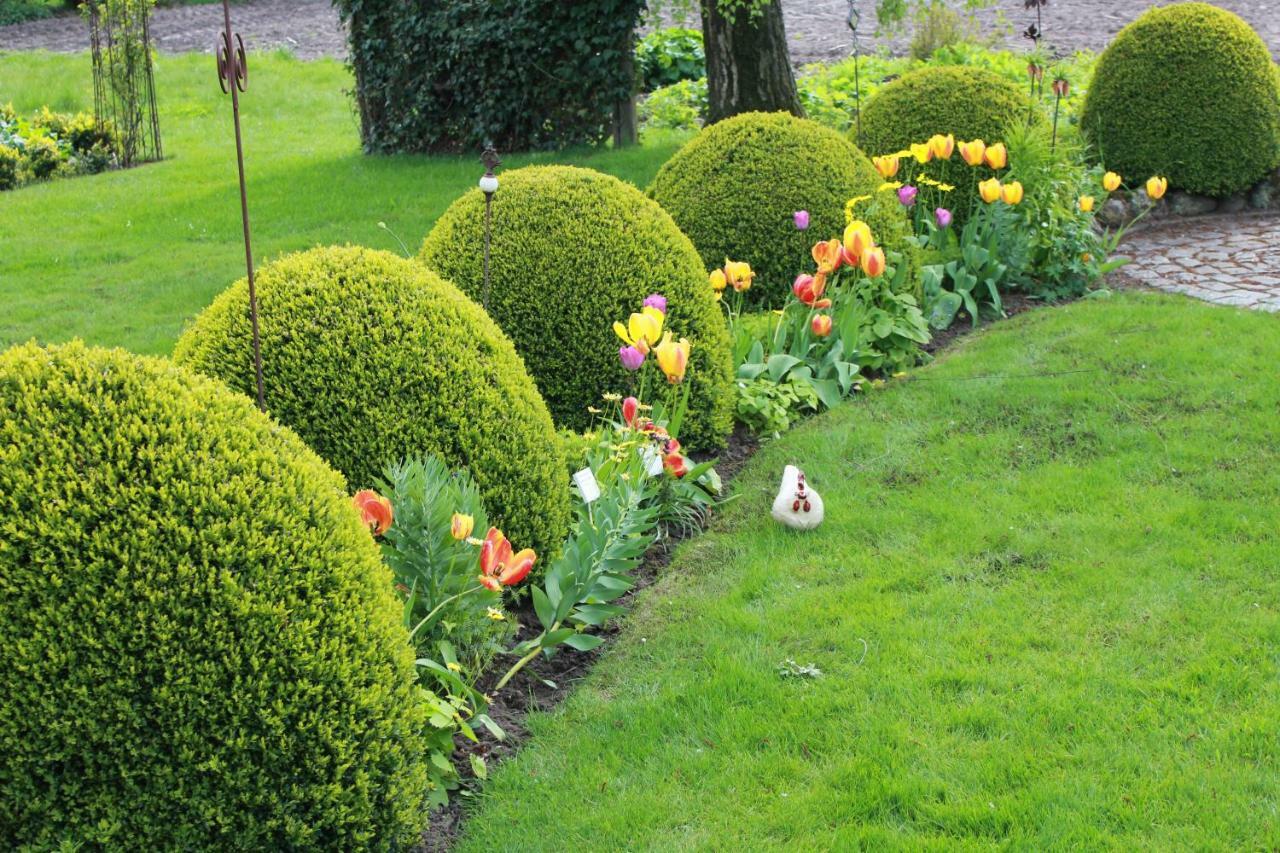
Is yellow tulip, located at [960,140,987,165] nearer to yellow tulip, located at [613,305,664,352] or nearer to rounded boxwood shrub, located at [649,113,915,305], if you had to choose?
rounded boxwood shrub, located at [649,113,915,305]

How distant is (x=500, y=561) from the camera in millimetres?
3227

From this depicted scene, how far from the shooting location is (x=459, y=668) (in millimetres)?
3389

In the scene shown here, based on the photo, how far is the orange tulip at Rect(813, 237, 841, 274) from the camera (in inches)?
219

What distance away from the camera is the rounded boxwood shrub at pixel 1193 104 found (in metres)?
9.24

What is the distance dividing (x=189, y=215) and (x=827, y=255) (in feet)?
22.2

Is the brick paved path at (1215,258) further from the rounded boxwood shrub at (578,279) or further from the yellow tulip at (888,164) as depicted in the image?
the rounded boxwood shrub at (578,279)

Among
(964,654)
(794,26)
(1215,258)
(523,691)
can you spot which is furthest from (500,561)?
(794,26)

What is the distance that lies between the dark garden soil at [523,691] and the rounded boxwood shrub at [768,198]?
2.26 meters

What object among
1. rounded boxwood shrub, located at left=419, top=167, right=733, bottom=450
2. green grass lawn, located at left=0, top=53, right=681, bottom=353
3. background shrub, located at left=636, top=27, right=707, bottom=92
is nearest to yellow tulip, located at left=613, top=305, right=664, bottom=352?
rounded boxwood shrub, located at left=419, top=167, right=733, bottom=450

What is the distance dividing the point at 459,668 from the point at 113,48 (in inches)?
457

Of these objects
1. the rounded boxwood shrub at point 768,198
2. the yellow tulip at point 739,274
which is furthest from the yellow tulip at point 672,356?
the rounded boxwood shrub at point 768,198

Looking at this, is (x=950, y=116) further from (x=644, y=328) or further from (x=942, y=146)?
(x=644, y=328)

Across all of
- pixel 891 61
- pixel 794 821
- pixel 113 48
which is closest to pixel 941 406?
pixel 794 821

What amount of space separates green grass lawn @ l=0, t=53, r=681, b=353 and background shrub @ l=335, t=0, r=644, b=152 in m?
0.39
